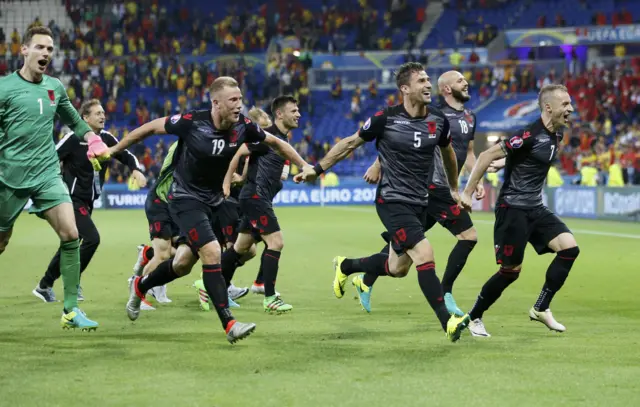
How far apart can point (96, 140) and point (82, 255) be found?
352 centimetres

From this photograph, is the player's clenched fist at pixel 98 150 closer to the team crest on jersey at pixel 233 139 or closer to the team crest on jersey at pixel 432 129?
the team crest on jersey at pixel 233 139

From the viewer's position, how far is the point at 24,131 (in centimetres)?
860

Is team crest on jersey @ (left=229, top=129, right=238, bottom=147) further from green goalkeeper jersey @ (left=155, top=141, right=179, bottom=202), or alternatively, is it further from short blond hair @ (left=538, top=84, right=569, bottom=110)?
short blond hair @ (left=538, top=84, right=569, bottom=110)

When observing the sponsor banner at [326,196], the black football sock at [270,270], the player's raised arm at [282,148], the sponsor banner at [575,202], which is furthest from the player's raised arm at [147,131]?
the sponsor banner at [326,196]

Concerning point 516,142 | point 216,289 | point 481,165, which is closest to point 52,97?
point 216,289

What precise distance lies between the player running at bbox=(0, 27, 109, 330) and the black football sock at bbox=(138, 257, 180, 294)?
2.55 feet

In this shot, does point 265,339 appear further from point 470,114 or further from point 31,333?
point 470,114

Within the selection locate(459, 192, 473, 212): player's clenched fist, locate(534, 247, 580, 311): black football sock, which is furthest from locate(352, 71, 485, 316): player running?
locate(534, 247, 580, 311): black football sock

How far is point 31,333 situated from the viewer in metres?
9.07

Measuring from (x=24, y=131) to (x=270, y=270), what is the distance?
3355 mm

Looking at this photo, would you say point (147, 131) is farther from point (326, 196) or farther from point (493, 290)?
point (326, 196)

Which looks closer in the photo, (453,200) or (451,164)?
(451,164)

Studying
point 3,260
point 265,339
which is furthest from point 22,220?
point 265,339

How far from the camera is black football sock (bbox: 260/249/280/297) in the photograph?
35.5 feet
